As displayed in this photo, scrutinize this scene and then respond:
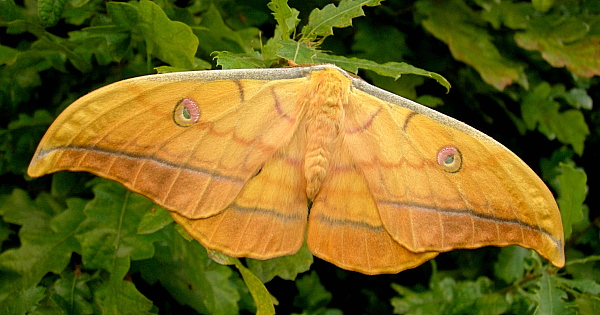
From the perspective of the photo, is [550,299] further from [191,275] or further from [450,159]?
[191,275]

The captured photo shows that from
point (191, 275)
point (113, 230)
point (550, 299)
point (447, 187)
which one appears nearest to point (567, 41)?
point (550, 299)

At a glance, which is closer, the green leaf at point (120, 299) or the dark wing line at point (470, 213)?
the dark wing line at point (470, 213)

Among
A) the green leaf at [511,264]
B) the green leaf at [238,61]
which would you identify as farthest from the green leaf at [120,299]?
the green leaf at [511,264]

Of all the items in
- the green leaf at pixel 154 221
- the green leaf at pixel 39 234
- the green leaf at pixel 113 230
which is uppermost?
the green leaf at pixel 154 221

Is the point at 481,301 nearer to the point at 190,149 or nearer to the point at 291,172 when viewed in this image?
the point at 291,172

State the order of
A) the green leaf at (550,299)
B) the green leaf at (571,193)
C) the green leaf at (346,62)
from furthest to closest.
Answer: the green leaf at (571,193) → the green leaf at (550,299) → the green leaf at (346,62)

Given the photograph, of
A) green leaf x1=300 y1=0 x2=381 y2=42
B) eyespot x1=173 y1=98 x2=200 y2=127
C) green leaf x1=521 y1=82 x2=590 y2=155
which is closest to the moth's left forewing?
green leaf x1=300 y1=0 x2=381 y2=42

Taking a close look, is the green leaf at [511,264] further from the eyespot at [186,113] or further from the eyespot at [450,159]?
the eyespot at [186,113]

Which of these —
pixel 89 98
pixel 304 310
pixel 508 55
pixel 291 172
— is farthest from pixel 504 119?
pixel 89 98
